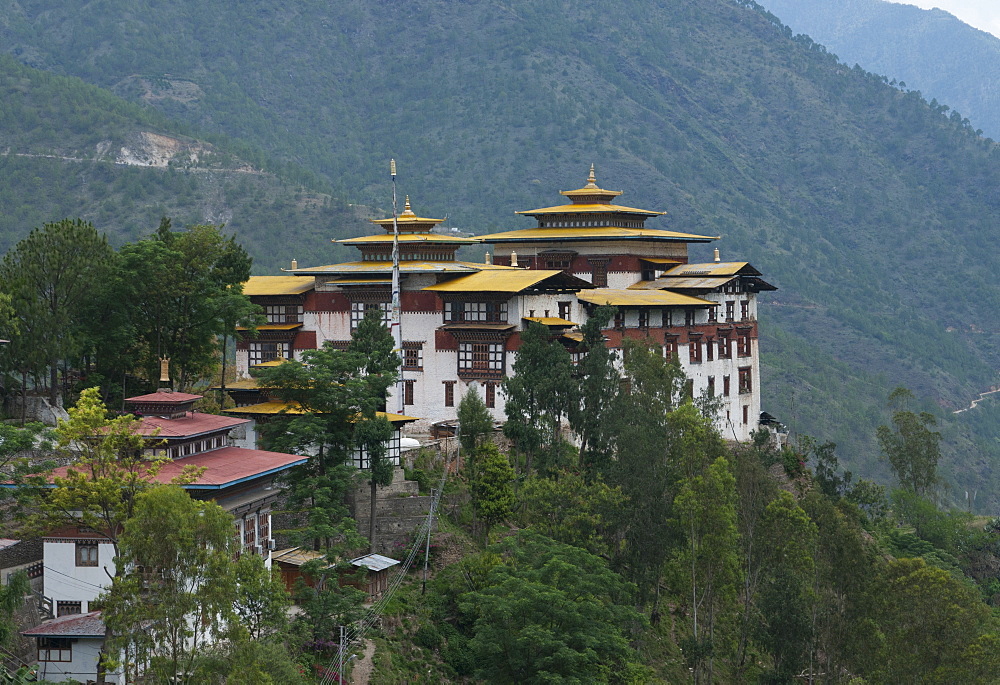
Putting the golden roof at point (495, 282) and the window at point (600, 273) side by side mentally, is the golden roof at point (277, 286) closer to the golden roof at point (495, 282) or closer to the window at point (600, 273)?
the golden roof at point (495, 282)

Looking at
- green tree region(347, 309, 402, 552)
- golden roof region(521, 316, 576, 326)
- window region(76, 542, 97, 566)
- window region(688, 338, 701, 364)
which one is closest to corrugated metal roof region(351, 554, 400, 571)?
green tree region(347, 309, 402, 552)

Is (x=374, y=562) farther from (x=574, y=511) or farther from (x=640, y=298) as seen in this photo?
(x=640, y=298)

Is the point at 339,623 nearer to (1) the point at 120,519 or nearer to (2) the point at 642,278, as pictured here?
(1) the point at 120,519

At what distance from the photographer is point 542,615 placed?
143 ft

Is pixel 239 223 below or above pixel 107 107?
below

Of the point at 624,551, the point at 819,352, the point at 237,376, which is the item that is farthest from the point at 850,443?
the point at 624,551

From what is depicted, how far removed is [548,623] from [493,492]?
8.47 meters

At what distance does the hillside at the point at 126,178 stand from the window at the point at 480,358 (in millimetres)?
74504

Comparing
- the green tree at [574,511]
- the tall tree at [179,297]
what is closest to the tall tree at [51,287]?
the tall tree at [179,297]

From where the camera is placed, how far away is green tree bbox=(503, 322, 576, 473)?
55281mm

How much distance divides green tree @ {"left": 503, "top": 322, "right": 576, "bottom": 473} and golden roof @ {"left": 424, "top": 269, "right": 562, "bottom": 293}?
7422mm

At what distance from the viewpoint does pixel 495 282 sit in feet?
216

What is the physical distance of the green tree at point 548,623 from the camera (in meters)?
42.8

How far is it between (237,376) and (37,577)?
3710 centimetres
